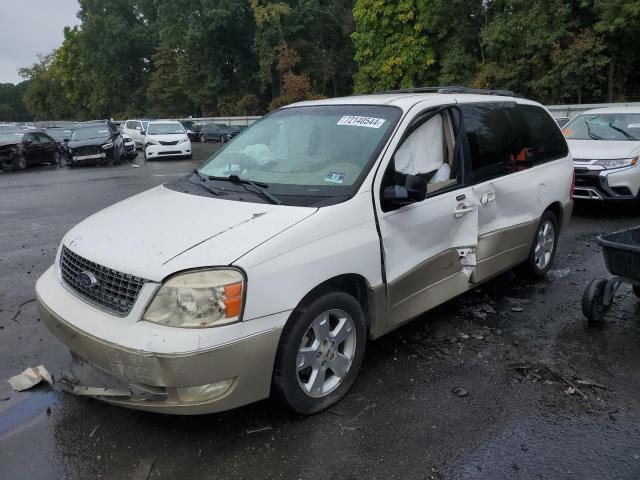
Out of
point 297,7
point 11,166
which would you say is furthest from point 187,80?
point 11,166

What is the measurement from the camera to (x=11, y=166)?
20.8 metres

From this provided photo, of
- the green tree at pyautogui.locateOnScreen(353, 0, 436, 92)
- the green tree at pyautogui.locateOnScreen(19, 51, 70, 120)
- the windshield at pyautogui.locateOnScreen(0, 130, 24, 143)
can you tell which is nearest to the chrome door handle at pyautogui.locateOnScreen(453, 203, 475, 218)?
the windshield at pyautogui.locateOnScreen(0, 130, 24, 143)

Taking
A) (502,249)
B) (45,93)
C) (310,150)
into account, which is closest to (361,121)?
(310,150)

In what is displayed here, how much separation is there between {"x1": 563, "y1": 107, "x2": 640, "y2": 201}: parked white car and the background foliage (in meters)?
16.4

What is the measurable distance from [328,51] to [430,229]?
44.0 m

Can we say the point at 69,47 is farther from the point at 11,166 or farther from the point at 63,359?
the point at 63,359

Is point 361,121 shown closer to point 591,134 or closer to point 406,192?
point 406,192

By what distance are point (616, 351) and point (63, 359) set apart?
411 cm

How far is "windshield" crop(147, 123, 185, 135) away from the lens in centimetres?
2338

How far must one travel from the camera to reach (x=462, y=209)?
4105 millimetres

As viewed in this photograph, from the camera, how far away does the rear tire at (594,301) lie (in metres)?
4.40

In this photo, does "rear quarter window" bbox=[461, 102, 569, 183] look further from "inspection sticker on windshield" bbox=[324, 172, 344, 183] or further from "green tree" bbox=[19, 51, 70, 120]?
"green tree" bbox=[19, 51, 70, 120]

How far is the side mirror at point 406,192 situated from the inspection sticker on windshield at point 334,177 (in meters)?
0.29

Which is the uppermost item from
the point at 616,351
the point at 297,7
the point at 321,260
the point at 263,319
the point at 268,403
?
the point at 297,7
